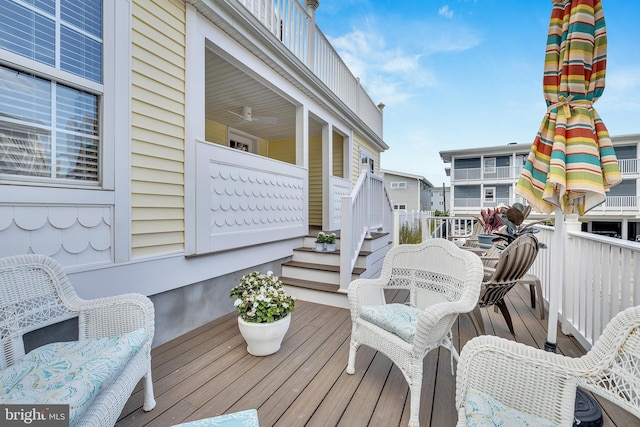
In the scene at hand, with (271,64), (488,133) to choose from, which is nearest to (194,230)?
(271,64)

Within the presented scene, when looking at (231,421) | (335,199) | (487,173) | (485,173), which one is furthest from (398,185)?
(231,421)

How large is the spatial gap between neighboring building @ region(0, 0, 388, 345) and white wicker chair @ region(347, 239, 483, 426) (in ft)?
5.80

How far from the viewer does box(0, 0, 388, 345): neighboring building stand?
69.7 inches

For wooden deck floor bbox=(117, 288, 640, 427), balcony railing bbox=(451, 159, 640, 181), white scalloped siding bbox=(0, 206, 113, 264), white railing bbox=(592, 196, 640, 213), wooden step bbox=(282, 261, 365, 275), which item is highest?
balcony railing bbox=(451, 159, 640, 181)

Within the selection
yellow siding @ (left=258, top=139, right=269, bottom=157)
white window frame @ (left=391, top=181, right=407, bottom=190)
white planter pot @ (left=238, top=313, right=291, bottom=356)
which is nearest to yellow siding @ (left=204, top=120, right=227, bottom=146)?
yellow siding @ (left=258, top=139, right=269, bottom=157)

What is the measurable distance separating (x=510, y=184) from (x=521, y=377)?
18.0 meters

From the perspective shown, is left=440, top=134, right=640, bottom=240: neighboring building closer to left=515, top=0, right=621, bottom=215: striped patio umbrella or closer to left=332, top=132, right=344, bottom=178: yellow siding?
left=332, top=132, right=344, bottom=178: yellow siding

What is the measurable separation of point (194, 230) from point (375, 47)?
8.95 meters

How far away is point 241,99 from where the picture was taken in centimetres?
473

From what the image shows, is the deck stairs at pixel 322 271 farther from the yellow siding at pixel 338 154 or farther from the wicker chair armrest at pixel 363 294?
the yellow siding at pixel 338 154

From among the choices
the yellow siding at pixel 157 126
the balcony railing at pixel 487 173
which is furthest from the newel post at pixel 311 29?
the balcony railing at pixel 487 173

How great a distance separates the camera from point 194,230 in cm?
275

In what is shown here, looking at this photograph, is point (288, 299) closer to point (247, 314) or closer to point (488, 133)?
point (247, 314)

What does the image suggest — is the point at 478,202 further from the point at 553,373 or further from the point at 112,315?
the point at 112,315
